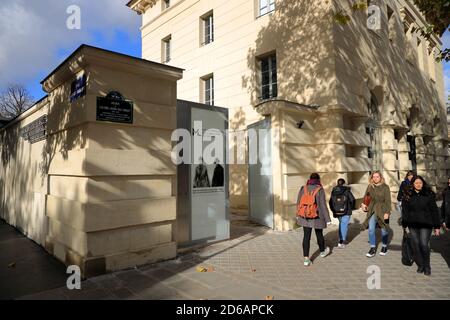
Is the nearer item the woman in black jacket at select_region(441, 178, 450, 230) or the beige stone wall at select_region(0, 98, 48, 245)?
the woman in black jacket at select_region(441, 178, 450, 230)

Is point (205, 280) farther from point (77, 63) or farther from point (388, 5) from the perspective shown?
point (388, 5)

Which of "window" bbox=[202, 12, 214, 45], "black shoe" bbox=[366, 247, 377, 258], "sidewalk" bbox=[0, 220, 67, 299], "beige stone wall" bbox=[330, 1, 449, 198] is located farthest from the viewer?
"window" bbox=[202, 12, 214, 45]

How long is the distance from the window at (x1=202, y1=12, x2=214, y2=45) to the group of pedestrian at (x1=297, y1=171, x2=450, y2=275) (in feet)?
35.1

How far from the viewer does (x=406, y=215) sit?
539 centimetres

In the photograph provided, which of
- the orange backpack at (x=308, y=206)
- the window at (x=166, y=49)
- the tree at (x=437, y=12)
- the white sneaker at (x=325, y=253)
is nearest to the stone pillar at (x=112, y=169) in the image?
the orange backpack at (x=308, y=206)

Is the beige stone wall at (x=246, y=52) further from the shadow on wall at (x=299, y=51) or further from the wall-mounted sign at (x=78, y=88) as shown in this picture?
the wall-mounted sign at (x=78, y=88)

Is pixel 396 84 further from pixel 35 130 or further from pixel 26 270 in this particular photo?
pixel 26 270

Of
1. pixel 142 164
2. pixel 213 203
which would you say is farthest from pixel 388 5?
→ pixel 142 164

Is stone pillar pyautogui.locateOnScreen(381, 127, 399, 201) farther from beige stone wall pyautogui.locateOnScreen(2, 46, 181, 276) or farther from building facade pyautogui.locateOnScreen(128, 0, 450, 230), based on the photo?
beige stone wall pyautogui.locateOnScreen(2, 46, 181, 276)

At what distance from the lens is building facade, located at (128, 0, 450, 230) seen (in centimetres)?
985

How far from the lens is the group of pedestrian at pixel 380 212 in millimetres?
5191

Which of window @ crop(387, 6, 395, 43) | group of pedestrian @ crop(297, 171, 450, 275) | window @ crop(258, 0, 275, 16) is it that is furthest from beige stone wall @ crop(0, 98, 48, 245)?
window @ crop(387, 6, 395, 43)
